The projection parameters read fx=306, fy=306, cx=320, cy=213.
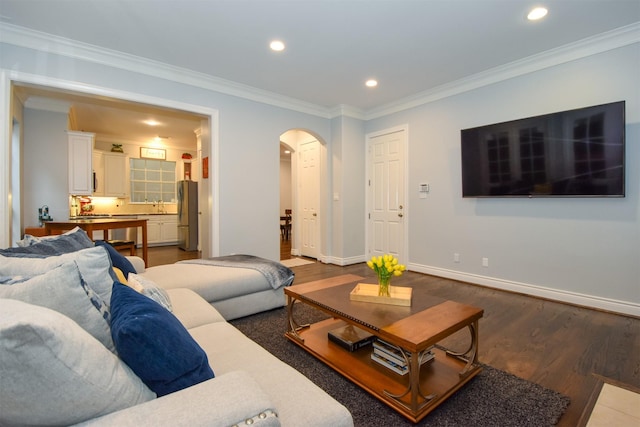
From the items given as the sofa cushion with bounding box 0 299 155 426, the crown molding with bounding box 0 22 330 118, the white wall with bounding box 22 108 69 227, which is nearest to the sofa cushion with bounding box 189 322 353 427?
the sofa cushion with bounding box 0 299 155 426

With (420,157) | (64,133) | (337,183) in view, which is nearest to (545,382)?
(420,157)

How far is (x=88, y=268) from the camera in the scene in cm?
115

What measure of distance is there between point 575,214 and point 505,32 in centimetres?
203

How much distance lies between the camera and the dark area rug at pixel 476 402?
1.54 m

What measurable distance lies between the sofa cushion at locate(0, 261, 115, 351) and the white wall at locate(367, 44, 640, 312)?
162 inches

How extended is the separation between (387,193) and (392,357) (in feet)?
11.8

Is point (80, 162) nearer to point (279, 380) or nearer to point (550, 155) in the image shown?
point (279, 380)

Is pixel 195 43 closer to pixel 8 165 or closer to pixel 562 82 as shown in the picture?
pixel 8 165

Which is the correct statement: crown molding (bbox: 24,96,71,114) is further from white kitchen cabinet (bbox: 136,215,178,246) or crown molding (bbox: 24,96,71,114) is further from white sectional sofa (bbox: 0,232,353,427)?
white sectional sofa (bbox: 0,232,353,427)

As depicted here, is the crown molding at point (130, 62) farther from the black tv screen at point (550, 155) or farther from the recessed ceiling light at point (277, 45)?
the black tv screen at point (550, 155)

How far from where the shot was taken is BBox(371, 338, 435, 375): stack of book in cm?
183

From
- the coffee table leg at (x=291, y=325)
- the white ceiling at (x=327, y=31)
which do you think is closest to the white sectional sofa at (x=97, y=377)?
the coffee table leg at (x=291, y=325)

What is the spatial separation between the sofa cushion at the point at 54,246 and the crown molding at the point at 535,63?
4.47 metres

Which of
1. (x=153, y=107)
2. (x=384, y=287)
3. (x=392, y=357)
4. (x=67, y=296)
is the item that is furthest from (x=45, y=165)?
(x=392, y=357)
